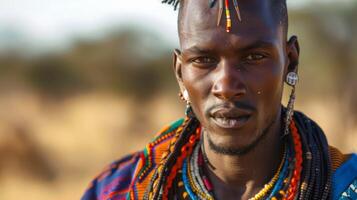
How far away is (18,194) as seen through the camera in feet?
46.2

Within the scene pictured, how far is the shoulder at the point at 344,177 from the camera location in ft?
13.5

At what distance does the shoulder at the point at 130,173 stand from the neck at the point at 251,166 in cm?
40

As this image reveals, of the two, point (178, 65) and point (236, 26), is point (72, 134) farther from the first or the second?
point (236, 26)

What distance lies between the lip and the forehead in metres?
0.30

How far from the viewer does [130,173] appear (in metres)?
4.74

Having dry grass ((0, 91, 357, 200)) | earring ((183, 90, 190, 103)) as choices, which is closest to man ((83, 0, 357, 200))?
earring ((183, 90, 190, 103))

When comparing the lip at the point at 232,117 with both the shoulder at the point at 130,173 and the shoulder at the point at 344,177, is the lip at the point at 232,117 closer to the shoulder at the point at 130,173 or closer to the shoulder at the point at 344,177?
the shoulder at the point at 344,177

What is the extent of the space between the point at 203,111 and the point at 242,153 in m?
0.27

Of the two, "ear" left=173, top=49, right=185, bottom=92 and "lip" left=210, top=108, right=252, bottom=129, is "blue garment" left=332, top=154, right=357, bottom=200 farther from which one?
"ear" left=173, top=49, right=185, bottom=92

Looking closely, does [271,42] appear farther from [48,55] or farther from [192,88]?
[48,55]

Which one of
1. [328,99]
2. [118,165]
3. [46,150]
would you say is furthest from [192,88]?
[46,150]

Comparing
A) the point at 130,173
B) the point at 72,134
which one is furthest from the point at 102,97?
Result: the point at 130,173

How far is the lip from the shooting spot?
13.1 feet

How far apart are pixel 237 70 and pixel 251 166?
538 mm
